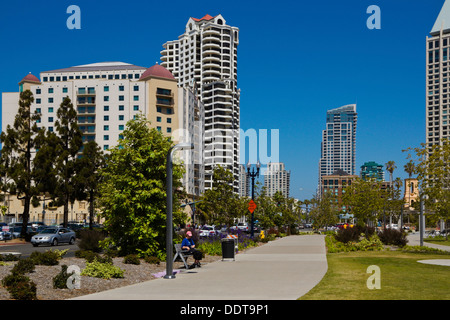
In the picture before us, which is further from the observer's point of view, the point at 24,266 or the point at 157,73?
the point at 157,73

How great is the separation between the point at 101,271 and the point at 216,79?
150 meters

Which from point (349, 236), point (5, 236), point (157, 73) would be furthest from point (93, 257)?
point (157, 73)

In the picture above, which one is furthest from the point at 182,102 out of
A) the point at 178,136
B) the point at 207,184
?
the point at 207,184

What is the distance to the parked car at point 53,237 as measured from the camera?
37906mm

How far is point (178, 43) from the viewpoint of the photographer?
590 ft

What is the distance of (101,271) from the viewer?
15156 mm

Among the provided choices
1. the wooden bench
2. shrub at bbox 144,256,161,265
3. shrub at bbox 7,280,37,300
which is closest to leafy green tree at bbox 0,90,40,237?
shrub at bbox 144,256,161,265

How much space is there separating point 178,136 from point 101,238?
295ft

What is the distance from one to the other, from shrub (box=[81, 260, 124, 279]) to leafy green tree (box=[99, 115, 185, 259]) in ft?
15.8

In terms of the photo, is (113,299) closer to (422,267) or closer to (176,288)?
(176,288)

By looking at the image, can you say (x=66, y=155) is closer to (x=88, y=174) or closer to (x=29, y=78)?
(x=88, y=174)

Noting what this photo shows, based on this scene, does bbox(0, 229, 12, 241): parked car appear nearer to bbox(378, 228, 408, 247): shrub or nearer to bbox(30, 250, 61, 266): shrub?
bbox(30, 250, 61, 266): shrub

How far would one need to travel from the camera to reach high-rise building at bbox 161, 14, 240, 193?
160 m

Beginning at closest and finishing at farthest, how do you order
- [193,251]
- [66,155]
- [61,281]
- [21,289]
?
[21,289]
[61,281]
[193,251]
[66,155]
